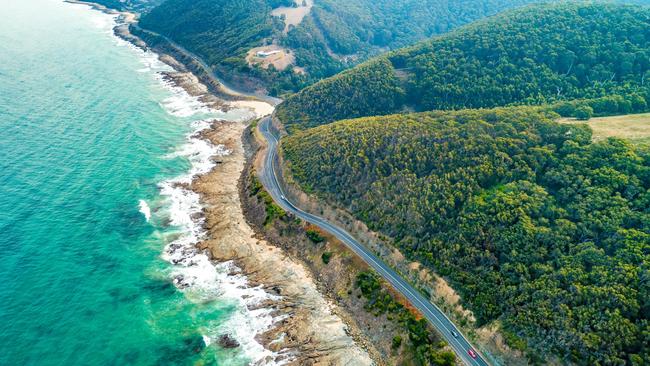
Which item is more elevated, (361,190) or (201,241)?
(361,190)

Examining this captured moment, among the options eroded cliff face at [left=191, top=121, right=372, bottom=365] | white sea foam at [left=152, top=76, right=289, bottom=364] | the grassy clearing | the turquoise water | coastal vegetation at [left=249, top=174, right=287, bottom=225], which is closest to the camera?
the turquoise water

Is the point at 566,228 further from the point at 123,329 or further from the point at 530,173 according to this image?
the point at 123,329

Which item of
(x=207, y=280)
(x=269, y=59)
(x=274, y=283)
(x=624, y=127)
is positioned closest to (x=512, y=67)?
(x=624, y=127)

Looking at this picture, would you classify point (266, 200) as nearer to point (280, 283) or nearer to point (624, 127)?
point (280, 283)

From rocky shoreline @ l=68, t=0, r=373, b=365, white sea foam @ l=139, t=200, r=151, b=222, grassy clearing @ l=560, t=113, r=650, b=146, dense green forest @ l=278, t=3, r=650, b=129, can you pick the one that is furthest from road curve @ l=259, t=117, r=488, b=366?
grassy clearing @ l=560, t=113, r=650, b=146

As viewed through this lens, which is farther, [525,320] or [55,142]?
[55,142]

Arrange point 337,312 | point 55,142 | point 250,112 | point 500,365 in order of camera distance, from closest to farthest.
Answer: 1. point 500,365
2. point 337,312
3. point 55,142
4. point 250,112

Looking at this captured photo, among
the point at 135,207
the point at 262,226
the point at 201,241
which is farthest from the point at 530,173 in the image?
the point at 135,207

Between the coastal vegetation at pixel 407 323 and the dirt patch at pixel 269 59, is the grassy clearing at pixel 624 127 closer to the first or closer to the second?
the coastal vegetation at pixel 407 323

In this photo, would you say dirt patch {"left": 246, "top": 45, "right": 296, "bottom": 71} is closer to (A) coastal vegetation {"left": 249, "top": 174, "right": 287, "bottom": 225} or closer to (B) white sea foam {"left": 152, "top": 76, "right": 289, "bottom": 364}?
(B) white sea foam {"left": 152, "top": 76, "right": 289, "bottom": 364}
